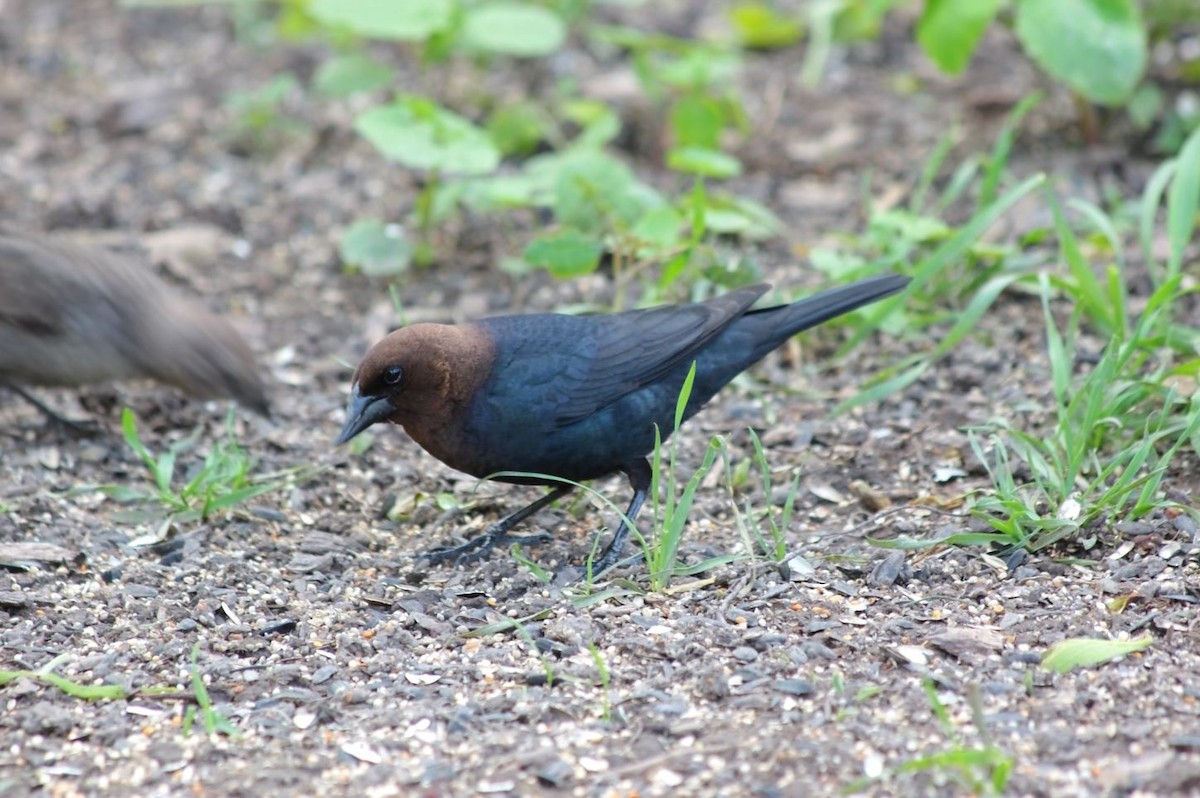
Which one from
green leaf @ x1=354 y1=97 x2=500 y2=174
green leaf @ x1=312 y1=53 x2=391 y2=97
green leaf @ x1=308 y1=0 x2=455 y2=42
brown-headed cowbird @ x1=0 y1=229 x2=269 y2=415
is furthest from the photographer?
green leaf @ x1=312 y1=53 x2=391 y2=97

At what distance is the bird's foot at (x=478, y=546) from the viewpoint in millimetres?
4340

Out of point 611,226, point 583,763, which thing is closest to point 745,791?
point 583,763

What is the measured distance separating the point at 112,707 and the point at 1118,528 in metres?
2.65

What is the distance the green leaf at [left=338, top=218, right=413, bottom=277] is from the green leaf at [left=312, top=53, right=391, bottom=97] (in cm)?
67

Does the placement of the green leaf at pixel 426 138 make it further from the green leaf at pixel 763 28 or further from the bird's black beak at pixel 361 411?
the green leaf at pixel 763 28

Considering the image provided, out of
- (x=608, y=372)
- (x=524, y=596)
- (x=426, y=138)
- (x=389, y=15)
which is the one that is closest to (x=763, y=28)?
(x=389, y=15)

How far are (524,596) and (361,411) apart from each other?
781 millimetres

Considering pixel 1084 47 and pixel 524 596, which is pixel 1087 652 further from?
pixel 1084 47

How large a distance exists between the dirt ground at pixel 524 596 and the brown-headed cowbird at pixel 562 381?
27 centimetres

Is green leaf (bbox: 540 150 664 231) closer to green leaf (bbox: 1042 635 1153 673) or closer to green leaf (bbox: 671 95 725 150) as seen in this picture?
green leaf (bbox: 671 95 725 150)

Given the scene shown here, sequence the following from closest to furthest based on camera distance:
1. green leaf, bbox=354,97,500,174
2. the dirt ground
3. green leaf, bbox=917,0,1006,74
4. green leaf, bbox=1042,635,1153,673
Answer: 1. the dirt ground
2. green leaf, bbox=1042,635,1153,673
3. green leaf, bbox=354,97,500,174
4. green leaf, bbox=917,0,1006,74

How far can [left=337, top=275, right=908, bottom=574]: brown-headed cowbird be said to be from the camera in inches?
171

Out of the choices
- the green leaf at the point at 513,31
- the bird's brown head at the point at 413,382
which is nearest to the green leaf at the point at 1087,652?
the bird's brown head at the point at 413,382

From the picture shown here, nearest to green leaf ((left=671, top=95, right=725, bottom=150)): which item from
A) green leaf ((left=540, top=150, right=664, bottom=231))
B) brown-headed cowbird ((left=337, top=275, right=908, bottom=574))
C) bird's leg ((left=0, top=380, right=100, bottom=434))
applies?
green leaf ((left=540, top=150, right=664, bottom=231))
